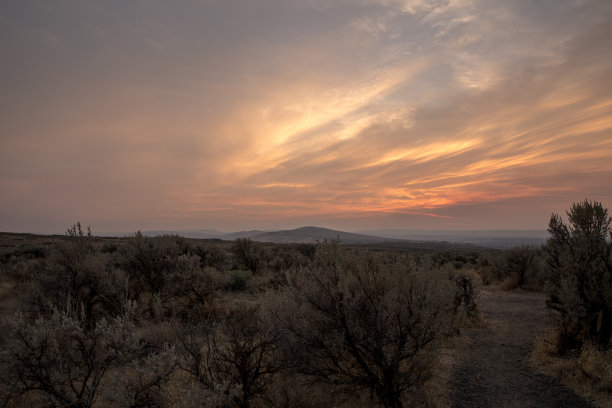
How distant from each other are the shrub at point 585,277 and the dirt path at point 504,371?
1.33 m

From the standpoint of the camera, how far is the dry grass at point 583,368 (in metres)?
5.04

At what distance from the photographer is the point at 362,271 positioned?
16.0 feet

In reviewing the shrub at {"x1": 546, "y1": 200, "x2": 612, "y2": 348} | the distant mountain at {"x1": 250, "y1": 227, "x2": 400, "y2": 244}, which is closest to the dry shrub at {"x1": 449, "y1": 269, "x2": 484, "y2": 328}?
the shrub at {"x1": 546, "y1": 200, "x2": 612, "y2": 348}

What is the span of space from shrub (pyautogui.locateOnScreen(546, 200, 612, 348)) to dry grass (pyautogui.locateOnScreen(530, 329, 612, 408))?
0.37 m

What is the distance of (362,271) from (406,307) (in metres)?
0.85

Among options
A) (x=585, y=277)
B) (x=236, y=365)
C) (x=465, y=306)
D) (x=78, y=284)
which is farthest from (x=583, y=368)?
(x=78, y=284)

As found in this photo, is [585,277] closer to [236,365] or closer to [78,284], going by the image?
[236,365]

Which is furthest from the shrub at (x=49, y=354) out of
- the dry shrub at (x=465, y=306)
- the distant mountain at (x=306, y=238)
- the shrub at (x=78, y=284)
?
the distant mountain at (x=306, y=238)

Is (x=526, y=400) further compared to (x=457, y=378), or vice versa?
(x=457, y=378)

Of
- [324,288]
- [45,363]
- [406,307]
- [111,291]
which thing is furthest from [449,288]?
[111,291]

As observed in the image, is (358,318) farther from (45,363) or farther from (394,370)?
(45,363)

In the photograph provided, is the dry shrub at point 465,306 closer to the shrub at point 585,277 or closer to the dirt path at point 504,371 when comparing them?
the dirt path at point 504,371

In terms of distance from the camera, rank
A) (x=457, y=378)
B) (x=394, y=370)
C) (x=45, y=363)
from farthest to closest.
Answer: (x=457, y=378)
(x=394, y=370)
(x=45, y=363)

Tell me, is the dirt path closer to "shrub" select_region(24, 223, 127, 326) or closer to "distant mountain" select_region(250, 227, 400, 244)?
"shrub" select_region(24, 223, 127, 326)
